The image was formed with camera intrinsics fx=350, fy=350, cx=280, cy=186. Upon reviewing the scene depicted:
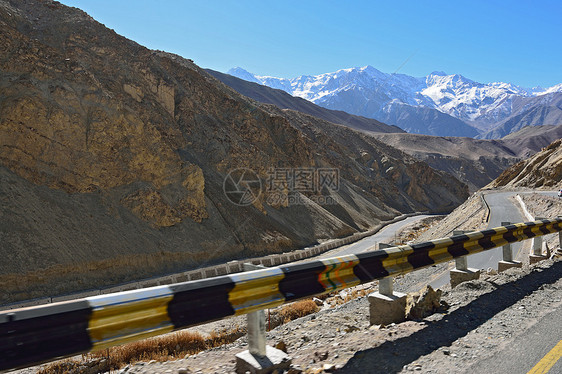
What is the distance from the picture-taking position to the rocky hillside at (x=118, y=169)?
77.2ft

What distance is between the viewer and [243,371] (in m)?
3.50

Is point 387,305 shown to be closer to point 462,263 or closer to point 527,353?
point 527,353

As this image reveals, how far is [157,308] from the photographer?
2.93 meters

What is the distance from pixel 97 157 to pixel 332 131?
256 feet

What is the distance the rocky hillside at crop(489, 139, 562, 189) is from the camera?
44572 mm

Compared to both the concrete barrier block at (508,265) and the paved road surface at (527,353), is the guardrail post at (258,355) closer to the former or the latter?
the paved road surface at (527,353)

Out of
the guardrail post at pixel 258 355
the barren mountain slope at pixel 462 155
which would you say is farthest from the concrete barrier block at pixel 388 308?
the barren mountain slope at pixel 462 155

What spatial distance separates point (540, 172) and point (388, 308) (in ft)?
180

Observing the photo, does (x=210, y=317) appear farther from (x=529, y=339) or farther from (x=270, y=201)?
(x=270, y=201)

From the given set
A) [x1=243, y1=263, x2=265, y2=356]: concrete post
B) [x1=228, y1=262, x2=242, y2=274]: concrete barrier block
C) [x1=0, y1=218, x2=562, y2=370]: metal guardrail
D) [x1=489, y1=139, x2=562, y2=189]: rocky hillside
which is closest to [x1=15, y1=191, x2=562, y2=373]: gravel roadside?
[x1=243, y1=263, x2=265, y2=356]: concrete post

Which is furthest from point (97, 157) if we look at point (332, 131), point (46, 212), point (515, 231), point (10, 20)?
point (332, 131)

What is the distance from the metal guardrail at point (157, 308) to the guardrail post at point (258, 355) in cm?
20

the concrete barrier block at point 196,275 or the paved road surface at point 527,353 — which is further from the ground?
the paved road surface at point 527,353

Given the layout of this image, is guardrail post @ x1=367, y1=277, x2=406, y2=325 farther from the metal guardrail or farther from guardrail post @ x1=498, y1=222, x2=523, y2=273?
guardrail post @ x1=498, y1=222, x2=523, y2=273
